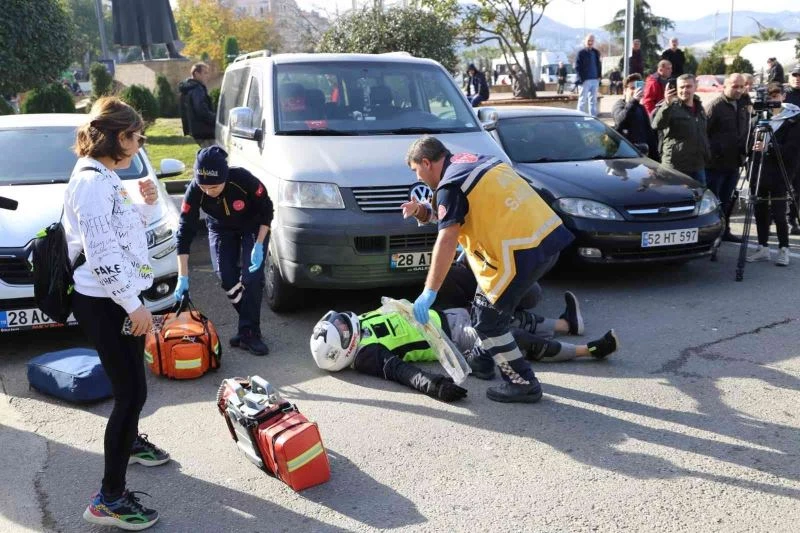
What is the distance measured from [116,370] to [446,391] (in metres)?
2.06

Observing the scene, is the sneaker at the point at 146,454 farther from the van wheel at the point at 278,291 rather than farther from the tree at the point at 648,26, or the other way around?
the tree at the point at 648,26

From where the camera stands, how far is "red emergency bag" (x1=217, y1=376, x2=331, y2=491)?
147 inches

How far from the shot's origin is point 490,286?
14.6 ft

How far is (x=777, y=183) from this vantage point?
25.3ft

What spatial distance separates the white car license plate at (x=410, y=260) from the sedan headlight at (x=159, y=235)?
1.72 meters

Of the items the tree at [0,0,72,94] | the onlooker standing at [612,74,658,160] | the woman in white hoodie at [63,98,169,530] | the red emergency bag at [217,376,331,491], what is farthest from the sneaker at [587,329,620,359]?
the tree at [0,0,72,94]

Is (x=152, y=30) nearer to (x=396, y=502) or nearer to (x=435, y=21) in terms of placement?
(x=435, y=21)

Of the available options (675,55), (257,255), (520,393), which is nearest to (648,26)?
(675,55)

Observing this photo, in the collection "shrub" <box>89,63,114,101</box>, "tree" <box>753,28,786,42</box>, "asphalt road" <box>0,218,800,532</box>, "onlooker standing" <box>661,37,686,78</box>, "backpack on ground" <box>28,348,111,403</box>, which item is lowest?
"asphalt road" <box>0,218,800,532</box>

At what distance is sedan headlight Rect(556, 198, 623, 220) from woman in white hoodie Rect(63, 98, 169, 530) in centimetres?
467

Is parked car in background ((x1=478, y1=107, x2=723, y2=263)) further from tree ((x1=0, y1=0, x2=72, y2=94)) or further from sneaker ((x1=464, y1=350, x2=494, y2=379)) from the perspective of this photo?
tree ((x1=0, y1=0, x2=72, y2=94))

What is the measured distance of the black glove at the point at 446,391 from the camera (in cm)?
473

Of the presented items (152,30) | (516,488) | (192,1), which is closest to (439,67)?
(516,488)

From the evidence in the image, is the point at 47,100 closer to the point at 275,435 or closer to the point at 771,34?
the point at 275,435
